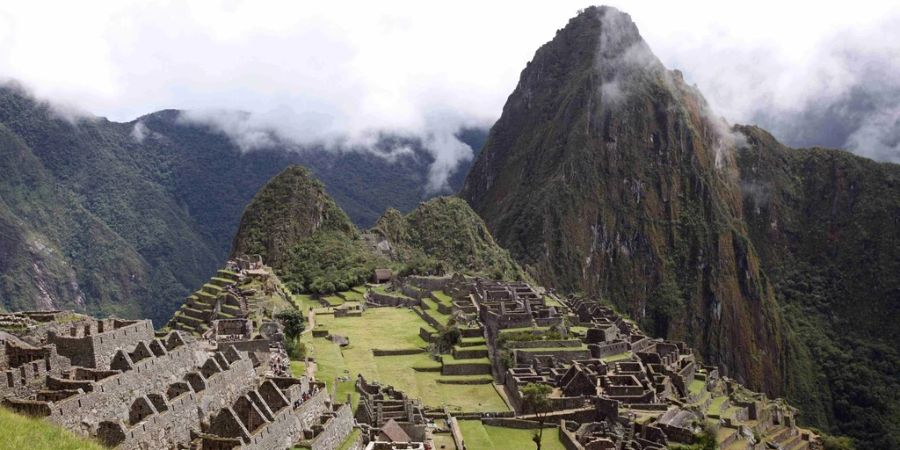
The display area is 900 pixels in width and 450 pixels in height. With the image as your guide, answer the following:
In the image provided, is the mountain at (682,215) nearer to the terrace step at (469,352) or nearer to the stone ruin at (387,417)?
the terrace step at (469,352)

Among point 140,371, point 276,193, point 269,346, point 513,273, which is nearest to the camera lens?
point 140,371

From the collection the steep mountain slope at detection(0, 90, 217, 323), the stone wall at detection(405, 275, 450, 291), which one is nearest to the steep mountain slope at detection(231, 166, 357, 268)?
the steep mountain slope at detection(0, 90, 217, 323)

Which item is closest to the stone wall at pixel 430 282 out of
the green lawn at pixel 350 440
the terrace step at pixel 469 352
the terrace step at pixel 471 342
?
the terrace step at pixel 471 342

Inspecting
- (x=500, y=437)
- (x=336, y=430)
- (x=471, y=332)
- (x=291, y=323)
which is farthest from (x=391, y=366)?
(x=336, y=430)

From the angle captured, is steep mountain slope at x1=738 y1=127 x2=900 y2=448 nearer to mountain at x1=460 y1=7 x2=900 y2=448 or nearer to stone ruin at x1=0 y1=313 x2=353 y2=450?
mountain at x1=460 y1=7 x2=900 y2=448

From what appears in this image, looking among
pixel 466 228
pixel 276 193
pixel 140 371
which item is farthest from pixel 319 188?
pixel 140 371

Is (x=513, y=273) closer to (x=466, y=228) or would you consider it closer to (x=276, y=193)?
(x=466, y=228)

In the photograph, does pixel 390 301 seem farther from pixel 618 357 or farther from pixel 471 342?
pixel 618 357
